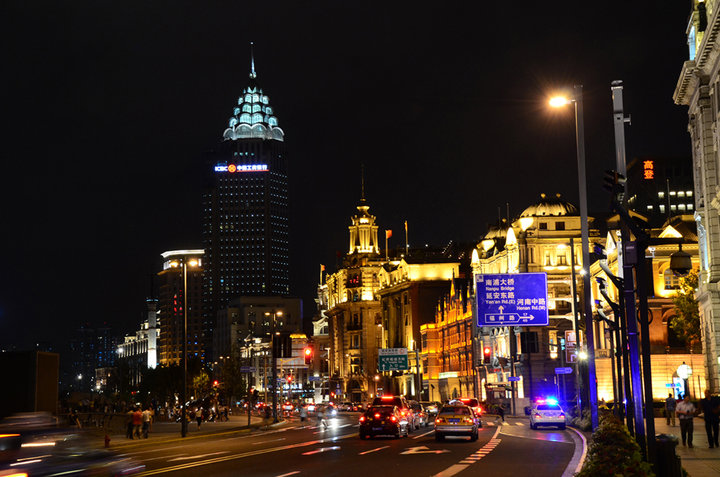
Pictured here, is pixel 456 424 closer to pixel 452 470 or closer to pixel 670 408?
pixel 670 408

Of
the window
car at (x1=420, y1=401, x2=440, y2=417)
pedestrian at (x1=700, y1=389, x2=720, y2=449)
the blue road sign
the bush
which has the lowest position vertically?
car at (x1=420, y1=401, x2=440, y2=417)

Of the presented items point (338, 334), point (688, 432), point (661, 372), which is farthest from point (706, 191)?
point (338, 334)

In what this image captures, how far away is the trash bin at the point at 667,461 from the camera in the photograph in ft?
46.2

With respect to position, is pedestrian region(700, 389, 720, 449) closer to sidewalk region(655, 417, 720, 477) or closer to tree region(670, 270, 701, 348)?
sidewalk region(655, 417, 720, 477)

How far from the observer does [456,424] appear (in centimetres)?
3672

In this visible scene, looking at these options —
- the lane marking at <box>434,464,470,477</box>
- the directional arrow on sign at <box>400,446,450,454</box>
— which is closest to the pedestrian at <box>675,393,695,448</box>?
the directional arrow on sign at <box>400,446,450,454</box>

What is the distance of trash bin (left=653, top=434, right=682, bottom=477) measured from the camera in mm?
14086

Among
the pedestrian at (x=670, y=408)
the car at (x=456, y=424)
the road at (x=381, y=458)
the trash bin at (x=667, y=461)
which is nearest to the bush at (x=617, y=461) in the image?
the trash bin at (x=667, y=461)

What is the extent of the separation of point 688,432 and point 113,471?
2092 centimetres

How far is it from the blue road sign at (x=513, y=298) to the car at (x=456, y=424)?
44.5 ft

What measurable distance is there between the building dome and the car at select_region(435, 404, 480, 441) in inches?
2245

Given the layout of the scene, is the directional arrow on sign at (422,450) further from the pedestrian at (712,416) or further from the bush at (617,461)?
the bush at (617,461)

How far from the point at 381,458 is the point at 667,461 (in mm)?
14648

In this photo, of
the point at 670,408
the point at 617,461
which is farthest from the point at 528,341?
the point at 617,461
